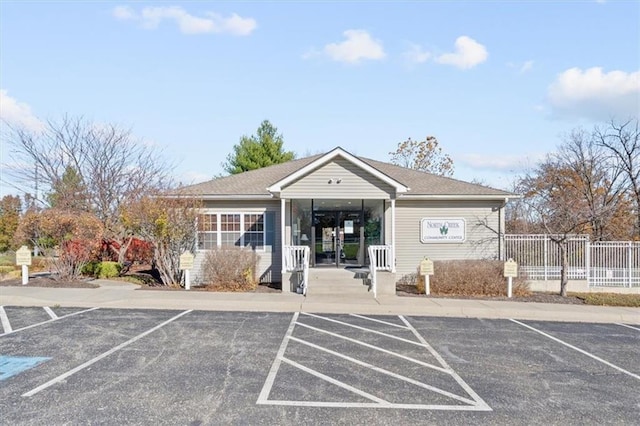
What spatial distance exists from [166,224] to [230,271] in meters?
2.60

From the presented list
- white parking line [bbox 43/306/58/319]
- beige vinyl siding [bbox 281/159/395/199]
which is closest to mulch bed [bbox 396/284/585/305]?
beige vinyl siding [bbox 281/159/395/199]

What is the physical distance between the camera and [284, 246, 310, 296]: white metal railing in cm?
1275

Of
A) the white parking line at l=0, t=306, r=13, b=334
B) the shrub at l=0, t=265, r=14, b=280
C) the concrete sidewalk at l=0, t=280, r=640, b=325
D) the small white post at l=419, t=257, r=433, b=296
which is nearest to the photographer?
the white parking line at l=0, t=306, r=13, b=334

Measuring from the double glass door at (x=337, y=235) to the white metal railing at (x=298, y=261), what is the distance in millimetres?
1086

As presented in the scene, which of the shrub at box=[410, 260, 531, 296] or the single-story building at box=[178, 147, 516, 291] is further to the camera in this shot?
the single-story building at box=[178, 147, 516, 291]

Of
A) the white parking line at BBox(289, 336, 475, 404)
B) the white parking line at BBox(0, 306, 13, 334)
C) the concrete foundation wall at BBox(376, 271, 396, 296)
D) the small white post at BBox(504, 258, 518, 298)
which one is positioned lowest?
the white parking line at BBox(289, 336, 475, 404)

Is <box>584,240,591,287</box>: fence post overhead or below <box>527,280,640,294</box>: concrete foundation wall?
overhead

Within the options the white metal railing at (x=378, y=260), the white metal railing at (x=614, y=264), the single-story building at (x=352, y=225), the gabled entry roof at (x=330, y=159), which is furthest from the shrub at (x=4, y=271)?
the white metal railing at (x=614, y=264)

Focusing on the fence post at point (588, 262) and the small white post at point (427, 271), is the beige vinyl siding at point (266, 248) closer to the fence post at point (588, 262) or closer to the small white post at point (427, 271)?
the small white post at point (427, 271)

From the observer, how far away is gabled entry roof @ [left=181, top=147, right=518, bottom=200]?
1338 centimetres

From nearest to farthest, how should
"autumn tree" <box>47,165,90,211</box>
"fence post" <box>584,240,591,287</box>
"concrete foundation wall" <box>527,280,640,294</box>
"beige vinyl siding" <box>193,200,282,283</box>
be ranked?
1. "concrete foundation wall" <box>527,280,640,294</box>
2. "fence post" <box>584,240,591,287</box>
3. "beige vinyl siding" <box>193,200,282,283</box>
4. "autumn tree" <box>47,165,90,211</box>

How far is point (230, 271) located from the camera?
13148 mm

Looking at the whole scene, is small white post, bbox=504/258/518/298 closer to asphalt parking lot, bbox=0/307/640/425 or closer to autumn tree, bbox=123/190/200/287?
asphalt parking lot, bbox=0/307/640/425

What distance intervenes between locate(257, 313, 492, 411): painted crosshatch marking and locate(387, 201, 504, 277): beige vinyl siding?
7166mm
